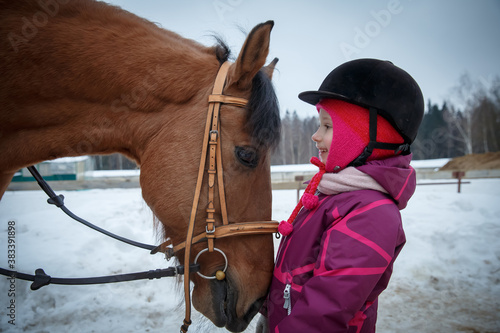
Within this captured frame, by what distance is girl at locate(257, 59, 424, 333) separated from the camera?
1.16 metres

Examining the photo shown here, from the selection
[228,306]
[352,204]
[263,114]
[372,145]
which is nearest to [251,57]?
[263,114]

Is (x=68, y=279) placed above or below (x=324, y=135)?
below

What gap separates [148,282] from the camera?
152 inches

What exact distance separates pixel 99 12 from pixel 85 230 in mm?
4690

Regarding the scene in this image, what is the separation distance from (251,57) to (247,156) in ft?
1.83

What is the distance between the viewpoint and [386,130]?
4.93ft

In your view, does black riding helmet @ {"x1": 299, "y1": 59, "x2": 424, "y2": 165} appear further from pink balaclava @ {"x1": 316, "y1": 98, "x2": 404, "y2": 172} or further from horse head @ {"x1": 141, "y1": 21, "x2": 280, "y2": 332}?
horse head @ {"x1": 141, "y1": 21, "x2": 280, "y2": 332}

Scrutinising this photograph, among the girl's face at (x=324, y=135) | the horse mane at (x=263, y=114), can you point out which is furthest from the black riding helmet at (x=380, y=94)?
the horse mane at (x=263, y=114)

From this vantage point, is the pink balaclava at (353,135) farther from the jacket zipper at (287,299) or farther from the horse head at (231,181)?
the jacket zipper at (287,299)

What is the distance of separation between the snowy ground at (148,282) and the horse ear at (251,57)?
1.72 meters

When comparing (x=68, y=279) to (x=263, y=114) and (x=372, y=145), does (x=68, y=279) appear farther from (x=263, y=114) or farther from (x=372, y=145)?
(x=372, y=145)

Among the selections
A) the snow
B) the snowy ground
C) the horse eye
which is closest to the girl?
the horse eye

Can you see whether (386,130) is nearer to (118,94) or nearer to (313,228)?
(313,228)

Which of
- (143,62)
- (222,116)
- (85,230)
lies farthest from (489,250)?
(85,230)
